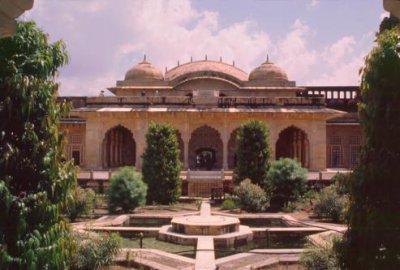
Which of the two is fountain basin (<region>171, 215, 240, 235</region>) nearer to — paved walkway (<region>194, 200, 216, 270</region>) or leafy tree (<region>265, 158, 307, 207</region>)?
paved walkway (<region>194, 200, 216, 270</region>)

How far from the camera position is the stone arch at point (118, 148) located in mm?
26359

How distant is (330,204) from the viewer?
13711 millimetres

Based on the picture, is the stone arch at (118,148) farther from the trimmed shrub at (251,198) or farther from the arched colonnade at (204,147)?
the trimmed shrub at (251,198)

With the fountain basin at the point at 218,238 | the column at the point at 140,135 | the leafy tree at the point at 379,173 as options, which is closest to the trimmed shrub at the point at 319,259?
the leafy tree at the point at 379,173

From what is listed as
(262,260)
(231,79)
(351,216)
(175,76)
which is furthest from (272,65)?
(351,216)

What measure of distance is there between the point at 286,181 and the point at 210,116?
866cm

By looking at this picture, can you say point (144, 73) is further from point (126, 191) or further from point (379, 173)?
point (379, 173)

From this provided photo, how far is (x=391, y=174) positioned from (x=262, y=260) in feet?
13.1

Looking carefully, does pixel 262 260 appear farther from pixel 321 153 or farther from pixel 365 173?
pixel 321 153

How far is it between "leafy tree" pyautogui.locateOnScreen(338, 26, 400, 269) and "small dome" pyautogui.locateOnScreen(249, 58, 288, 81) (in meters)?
24.1

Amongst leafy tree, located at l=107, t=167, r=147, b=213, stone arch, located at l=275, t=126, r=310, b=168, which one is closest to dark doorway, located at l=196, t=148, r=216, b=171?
stone arch, located at l=275, t=126, r=310, b=168

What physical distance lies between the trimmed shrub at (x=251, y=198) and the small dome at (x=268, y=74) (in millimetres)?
14277

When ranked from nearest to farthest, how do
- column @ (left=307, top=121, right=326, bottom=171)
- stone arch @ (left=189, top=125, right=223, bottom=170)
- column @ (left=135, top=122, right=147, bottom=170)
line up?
column @ (left=307, top=121, right=326, bottom=171)
column @ (left=135, top=122, right=147, bottom=170)
stone arch @ (left=189, top=125, right=223, bottom=170)

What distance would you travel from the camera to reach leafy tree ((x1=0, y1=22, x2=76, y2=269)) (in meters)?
4.57
